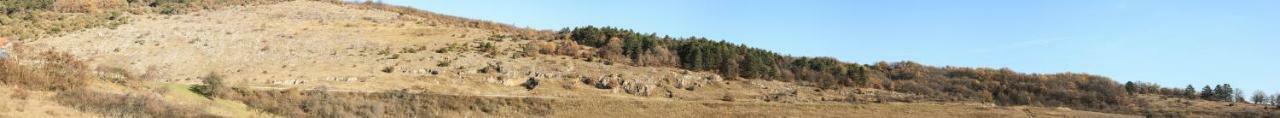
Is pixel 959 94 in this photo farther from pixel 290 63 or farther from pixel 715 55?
pixel 290 63

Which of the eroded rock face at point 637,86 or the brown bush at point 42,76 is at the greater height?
the brown bush at point 42,76

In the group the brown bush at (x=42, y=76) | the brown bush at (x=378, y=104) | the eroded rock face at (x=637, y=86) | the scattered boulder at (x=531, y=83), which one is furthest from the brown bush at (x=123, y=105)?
the eroded rock face at (x=637, y=86)

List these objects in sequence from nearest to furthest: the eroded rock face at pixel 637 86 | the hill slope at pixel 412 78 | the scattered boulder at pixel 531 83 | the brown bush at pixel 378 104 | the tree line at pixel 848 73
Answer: the hill slope at pixel 412 78
the brown bush at pixel 378 104
the scattered boulder at pixel 531 83
the eroded rock face at pixel 637 86
the tree line at pixel 848 73

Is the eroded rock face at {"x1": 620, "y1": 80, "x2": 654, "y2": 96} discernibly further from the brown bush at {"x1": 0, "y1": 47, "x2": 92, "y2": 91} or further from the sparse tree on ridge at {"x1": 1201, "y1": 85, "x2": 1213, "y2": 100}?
the sparse tree on ridge at {"x1": 1201, "y1": 85, "x2": 1213, "y2": 100}

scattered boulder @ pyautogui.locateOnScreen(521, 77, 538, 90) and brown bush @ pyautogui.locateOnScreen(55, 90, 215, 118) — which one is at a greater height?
scattered boulder @ pyautogui.locateOnScreen(521, 77, 538, 90)

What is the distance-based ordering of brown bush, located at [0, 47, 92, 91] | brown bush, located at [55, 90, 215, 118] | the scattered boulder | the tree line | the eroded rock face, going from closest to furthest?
brown bush, located at [55, 90, 215, 118]
brown bush, located at [0, 47, 92, 91]
the scattered boulder
the eroded rock face
the tree line

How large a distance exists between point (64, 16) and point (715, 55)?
1153 inches

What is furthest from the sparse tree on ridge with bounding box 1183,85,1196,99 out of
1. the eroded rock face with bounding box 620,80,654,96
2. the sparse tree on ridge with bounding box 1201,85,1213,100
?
the eroded rock face with bounding box 620,80,654,96

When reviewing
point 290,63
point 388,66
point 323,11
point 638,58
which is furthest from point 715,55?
point 323,11

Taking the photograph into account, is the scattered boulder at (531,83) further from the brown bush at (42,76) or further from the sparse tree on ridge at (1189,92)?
the sparse tree on ridge at (1189,92)

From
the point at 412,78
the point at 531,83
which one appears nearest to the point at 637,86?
the point at 531,83

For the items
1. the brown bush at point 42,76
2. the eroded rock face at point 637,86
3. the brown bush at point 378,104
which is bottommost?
the brown bush at point 378,104

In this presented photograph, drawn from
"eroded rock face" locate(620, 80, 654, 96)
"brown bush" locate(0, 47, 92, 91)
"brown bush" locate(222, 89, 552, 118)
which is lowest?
"brown bush" locate(222, 89, 552, 118)

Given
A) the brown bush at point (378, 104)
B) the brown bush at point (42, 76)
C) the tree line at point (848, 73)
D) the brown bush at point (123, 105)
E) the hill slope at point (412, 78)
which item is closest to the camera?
the brown bush at point (123, 105)
